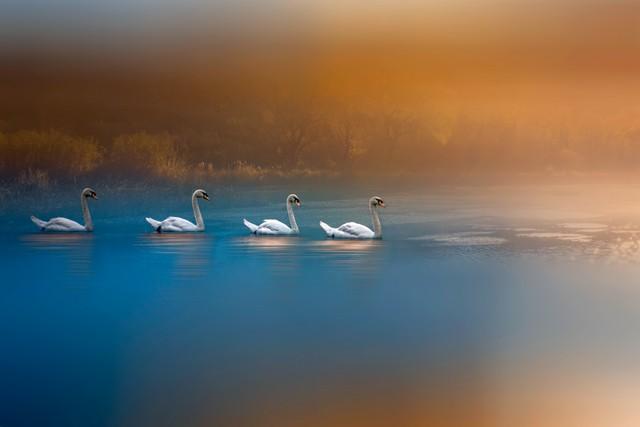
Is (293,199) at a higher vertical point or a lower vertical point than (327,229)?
higher

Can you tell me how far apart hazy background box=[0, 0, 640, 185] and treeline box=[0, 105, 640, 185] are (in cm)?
1

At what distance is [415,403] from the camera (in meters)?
4.22

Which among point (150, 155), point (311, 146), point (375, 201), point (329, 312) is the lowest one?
point (329, 312)

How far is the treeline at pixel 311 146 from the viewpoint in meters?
7.75

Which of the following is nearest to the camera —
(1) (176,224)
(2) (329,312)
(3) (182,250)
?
(2) (329,312)

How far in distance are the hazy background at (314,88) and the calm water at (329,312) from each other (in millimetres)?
314

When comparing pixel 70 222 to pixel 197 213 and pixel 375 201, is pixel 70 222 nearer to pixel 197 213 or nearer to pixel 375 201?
pixel 197 213

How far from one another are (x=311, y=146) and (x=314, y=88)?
0.53m

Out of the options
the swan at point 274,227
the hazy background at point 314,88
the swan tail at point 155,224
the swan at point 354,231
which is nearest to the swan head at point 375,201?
the swan at point 354,231

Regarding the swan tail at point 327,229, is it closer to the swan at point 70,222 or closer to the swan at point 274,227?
the swan at point 274,227

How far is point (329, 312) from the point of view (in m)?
5.45

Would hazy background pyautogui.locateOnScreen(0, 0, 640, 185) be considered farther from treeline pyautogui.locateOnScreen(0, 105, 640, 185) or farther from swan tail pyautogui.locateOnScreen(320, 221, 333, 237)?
swan tail pyautogui.locateOnScreen(320, 221, 333, 237)

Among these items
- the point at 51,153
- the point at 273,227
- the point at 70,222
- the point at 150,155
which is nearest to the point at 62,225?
the point at 70,222

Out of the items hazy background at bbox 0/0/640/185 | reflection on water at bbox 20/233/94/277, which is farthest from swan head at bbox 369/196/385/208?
reflection on water at bbox 20/233/94/277
